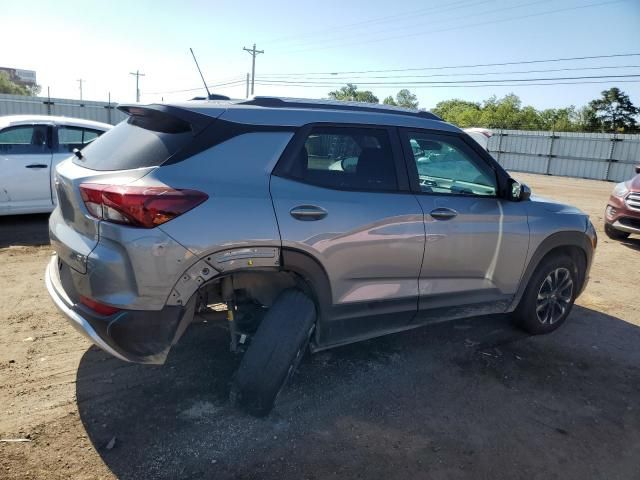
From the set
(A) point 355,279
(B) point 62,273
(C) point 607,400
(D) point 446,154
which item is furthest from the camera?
(D) point 446,154

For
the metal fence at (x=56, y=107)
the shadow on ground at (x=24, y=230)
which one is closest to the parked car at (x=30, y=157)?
the shadow on ground at (x=24, y=230)

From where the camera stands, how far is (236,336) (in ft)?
9.92

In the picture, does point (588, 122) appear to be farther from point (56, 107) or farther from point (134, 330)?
point (134, 330)

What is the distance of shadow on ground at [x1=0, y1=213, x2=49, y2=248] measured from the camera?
20.8 feet

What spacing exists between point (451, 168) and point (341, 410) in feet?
6.92

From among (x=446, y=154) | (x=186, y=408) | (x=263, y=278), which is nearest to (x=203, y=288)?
(x=263, y=278)

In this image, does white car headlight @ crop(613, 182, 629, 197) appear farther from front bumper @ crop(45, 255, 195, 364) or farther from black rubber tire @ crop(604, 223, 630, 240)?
front bumper @ crop(45, 255, 195, 364)

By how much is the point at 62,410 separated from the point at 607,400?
3.68 meters

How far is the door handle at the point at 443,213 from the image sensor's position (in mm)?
3365

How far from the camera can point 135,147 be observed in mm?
2816

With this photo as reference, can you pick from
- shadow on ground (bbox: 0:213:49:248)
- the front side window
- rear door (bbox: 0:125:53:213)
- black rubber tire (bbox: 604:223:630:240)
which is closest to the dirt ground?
the front side window

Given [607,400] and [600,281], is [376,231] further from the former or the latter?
[600,281]

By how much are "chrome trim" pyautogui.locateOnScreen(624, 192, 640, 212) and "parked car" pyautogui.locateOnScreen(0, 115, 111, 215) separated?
30.1 ft

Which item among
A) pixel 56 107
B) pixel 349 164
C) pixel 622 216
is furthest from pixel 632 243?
pixel 56 107
